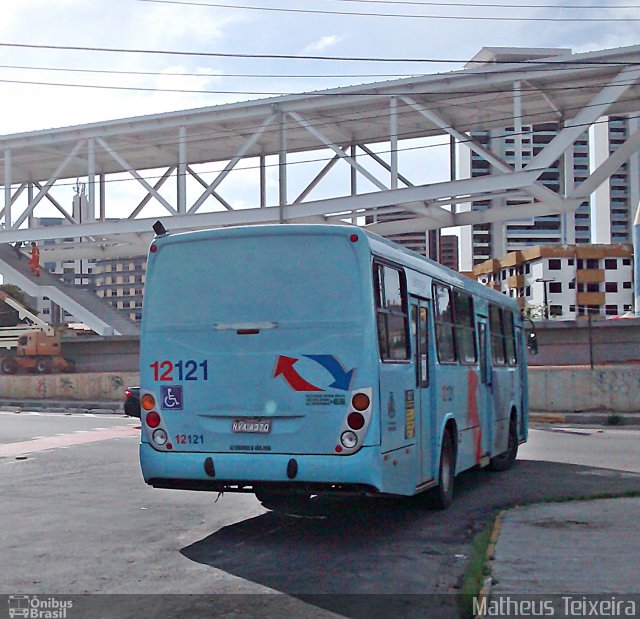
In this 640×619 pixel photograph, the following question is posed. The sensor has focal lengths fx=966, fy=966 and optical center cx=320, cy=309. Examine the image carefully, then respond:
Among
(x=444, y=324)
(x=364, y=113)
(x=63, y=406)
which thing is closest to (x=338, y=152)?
(x=364, y=113)

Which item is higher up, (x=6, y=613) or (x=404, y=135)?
(x=404, y=135)

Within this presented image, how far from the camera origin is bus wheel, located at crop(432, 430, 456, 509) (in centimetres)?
1123

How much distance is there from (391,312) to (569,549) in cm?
281

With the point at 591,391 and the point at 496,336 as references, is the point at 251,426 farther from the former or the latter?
the point at 591,391

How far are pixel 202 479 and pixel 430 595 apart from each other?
9.49ft

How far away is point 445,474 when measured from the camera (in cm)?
1142

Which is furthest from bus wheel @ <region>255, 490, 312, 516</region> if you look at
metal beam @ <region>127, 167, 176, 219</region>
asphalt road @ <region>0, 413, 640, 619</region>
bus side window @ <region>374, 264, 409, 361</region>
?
metal beam @ <region>127, 167, 176, 219</region>

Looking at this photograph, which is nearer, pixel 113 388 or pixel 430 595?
pixel 430 595

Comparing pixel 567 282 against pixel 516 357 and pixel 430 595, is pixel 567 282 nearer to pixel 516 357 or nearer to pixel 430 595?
pixel 516 357

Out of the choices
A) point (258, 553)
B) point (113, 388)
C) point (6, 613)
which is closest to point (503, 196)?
point (113, 388)

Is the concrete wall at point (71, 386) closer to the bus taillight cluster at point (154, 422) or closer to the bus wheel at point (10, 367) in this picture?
the bus wheel at point (10, 367)

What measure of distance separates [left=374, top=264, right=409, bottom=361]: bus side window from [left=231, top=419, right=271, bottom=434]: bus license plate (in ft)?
4.21

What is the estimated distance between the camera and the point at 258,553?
29.3ft

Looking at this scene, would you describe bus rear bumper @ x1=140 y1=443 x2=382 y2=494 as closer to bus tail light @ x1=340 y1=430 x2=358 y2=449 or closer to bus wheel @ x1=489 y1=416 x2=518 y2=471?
bus tail light @ x1=340 y1=430 x2=358 y2=449
